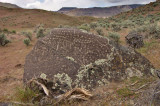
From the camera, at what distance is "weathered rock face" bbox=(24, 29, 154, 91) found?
3518 mm

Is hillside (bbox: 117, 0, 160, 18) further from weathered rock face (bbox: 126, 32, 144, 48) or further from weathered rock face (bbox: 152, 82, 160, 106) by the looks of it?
weathered rock face (bbox: 152, 82, 160, 106)

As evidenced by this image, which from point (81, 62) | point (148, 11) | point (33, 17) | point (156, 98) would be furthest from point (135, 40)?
point (33, 17)

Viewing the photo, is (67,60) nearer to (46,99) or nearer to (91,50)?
(91,50)

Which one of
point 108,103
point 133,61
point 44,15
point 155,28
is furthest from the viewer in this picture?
point 44,15

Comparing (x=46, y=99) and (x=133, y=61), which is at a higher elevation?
(x=133, y=61)

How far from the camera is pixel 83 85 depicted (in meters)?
3.39

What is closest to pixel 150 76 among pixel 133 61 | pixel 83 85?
pixel 133 61

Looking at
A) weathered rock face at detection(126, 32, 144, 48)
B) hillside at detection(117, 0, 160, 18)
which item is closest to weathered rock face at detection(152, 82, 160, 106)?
weathered rock face at detection(126, 32, 144, 48)

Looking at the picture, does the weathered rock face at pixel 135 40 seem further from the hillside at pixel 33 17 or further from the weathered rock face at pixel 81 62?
the hillside at pixel 33 17

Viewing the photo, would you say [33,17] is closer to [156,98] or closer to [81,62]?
[81,62]

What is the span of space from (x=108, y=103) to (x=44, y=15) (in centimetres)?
4213

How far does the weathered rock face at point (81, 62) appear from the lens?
3.52 metres

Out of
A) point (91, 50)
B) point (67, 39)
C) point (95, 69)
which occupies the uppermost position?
point (67, 39)

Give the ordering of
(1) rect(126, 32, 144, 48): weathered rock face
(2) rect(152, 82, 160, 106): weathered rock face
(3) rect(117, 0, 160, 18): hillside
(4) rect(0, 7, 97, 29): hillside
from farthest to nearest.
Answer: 1. (4) rect(0, 7, 97, 29): hillside
2. (3) rect(117, 0, 160, 18): hillside
3. (1) rect(126, 32, 144, 48): weathered rock face
4. (2) rect(152, 82, 160, 106): weathered rock face
